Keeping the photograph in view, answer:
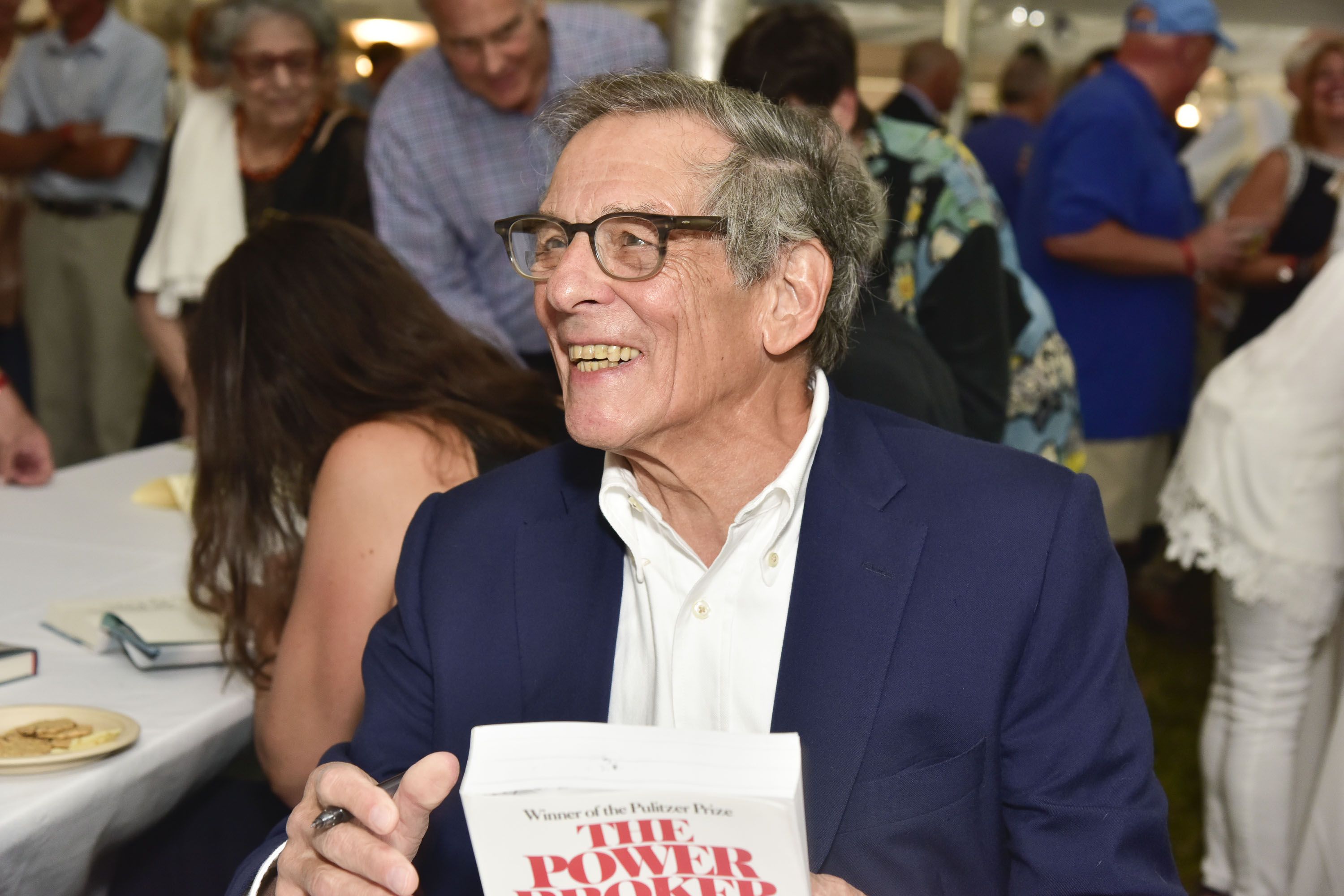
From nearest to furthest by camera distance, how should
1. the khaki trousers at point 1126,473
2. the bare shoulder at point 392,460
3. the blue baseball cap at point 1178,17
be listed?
the bare shoulder at point 392,460
the blue baseball cap at point 1178,17
the khaki trousers at point 1126,473

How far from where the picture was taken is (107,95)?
5.06 m

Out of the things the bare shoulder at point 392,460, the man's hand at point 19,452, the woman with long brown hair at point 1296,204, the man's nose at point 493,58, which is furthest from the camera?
the woman with long brown hair at point 1296,204

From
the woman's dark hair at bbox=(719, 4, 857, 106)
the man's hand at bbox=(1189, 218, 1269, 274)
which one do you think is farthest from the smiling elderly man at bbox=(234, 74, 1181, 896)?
the man's hand at bbox=(1189, 218, 1269, 274)

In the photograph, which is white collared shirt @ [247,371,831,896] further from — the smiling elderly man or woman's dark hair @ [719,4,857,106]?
woman's dark hair @ [719,4,857,106]

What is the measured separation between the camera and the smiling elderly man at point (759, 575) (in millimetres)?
1360

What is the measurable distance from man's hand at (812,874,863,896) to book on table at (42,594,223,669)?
1273 millimetres

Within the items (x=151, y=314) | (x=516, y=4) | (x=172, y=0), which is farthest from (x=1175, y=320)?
(x=172, y=0)

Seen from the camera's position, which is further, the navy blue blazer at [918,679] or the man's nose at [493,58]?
the man's nose at [493,58]

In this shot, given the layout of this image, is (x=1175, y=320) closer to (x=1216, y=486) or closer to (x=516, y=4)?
(x=1216, y=486)

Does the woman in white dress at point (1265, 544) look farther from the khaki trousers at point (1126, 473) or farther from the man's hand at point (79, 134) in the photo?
the man's hand at point (79, 134)

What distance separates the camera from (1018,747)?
1.38m

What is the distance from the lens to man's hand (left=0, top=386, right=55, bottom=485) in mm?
3094

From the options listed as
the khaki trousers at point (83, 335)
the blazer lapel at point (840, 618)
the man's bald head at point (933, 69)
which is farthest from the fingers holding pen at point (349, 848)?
the man's bald head at point (933, 69)

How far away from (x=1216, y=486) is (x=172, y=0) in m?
5.55
